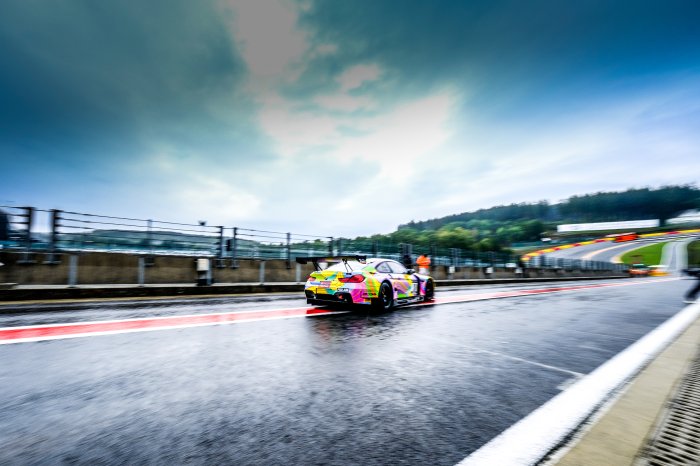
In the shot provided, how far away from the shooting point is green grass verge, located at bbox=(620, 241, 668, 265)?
87.8m

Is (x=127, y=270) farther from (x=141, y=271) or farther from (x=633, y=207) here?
(x=633, y=207)

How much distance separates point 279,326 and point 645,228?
194822mm

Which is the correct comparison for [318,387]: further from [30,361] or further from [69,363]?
[30,361]

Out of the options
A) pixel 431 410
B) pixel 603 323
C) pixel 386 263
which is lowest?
pixel 603 323

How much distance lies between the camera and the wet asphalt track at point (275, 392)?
199cm

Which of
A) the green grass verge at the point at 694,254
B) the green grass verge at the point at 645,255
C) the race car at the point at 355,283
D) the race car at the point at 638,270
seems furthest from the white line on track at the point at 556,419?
the green grass verge at the point at 694,254

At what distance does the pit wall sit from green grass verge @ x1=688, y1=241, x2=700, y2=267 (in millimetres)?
98562

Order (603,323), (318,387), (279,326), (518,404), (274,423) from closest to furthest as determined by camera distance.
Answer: (274,423) → (518,404) → (318,387) → (279,326) → (603,323)

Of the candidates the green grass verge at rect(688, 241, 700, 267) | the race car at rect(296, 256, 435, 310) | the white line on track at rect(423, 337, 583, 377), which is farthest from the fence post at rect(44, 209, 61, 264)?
the green grass verge at rect(688, 241, 700, 267)

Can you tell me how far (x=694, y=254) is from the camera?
91750 mm

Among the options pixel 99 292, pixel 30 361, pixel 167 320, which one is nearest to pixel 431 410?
pixel 30 361

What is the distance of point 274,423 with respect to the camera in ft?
7.58

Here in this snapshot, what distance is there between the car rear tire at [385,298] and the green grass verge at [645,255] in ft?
314

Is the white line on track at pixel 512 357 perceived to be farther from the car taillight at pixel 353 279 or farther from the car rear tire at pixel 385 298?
the car rear tire at pixel 385 298
